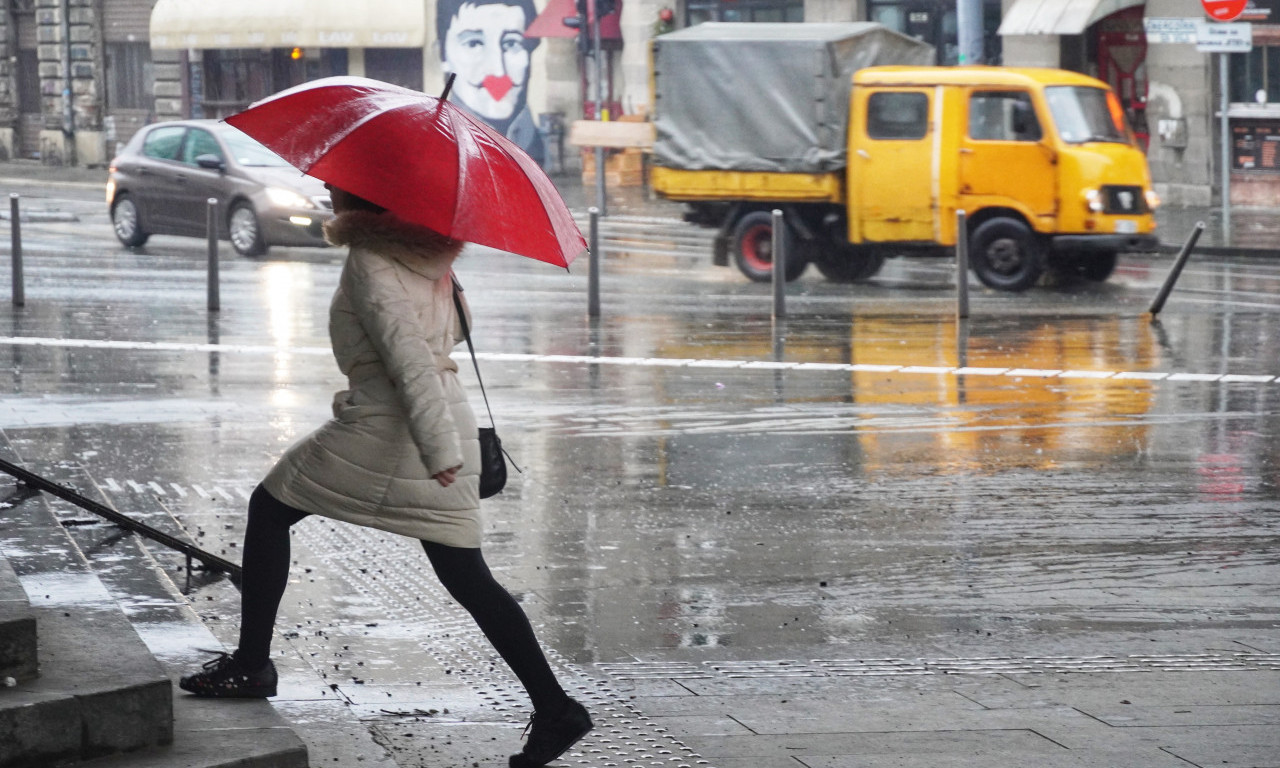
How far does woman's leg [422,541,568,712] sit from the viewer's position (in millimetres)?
5086

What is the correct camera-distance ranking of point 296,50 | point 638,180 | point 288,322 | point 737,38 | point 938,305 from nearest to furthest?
point 288,322 → point 938,305 → point 737,38 → point 638,180 → point 296,50

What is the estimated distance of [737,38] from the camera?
21625 mm

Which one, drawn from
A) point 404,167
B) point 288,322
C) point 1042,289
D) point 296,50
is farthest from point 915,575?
point 296,50

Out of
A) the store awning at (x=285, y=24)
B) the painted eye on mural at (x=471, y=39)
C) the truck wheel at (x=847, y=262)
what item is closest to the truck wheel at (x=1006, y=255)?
the truck wheel at (x=847, y=262)

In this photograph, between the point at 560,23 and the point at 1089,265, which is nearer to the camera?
the point at 1089,265

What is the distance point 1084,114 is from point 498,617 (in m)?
15.8

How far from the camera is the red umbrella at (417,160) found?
4949 millimetres

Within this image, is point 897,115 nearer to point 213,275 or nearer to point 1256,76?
point 213,275

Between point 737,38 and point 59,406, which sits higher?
point 737,38

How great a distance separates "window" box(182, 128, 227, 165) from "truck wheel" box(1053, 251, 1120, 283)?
374 inches

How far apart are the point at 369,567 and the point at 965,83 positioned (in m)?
13.5

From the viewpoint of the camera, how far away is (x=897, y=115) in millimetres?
20125

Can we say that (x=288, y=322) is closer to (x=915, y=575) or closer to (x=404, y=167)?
(x=915, y=575)

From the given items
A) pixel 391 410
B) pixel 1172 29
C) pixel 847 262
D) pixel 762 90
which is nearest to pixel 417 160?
pixel 391 410
